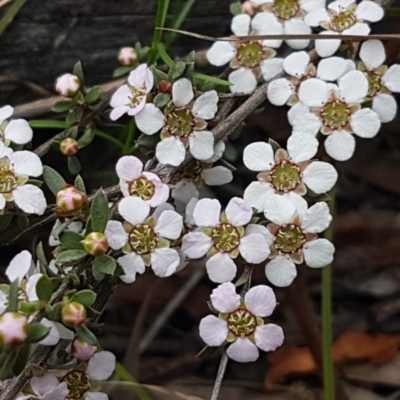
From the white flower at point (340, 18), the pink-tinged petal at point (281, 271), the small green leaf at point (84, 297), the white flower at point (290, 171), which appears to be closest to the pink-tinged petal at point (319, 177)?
the white flower at point (290, 171)

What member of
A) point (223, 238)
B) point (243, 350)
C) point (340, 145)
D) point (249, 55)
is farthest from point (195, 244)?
point (249, 55)

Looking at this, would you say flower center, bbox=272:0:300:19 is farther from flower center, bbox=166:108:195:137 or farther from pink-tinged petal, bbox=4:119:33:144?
pink-tinged petal, bbox=4:119:33:144

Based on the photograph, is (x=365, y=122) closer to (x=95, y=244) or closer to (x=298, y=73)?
(x=298, y=73)

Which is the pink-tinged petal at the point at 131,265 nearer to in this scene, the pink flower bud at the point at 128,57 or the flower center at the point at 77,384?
the flower center at the point at 77,384

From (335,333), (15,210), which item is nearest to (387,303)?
(335,333)

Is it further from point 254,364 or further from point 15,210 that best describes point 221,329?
point 254,364

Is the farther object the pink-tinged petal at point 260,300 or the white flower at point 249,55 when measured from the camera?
the white flower at point 249,55
